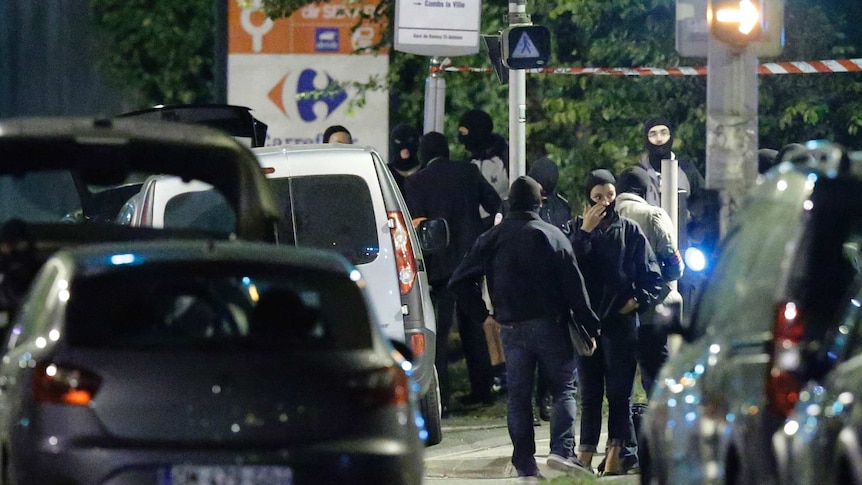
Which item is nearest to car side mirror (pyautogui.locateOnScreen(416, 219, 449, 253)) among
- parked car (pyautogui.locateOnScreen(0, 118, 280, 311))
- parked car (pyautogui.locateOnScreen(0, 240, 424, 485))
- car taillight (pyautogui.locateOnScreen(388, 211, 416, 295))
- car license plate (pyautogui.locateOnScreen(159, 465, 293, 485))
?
car taillight (pyautogui.locateOnScreen(388, 211, 416, 295))

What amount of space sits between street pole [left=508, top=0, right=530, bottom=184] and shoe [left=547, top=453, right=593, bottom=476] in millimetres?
3873

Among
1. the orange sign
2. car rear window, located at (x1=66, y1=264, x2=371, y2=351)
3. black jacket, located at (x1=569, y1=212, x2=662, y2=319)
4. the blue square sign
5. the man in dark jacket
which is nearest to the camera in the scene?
car rear window, located at (x1=66, y1=264, x2=371, y2=351)

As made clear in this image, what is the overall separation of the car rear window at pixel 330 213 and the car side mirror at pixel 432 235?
3.45 feet

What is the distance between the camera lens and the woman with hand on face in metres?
12.2

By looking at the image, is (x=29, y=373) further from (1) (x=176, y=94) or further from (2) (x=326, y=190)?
(1) (x=176, y=94)

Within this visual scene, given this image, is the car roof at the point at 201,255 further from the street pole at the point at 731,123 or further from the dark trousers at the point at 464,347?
the dark trousers at the point at 464,347

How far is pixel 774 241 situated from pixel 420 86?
17515mm

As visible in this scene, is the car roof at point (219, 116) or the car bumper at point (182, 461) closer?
the car bumper at point (182, 461)

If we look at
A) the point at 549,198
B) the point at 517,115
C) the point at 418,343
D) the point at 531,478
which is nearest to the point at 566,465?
the point at 531,478

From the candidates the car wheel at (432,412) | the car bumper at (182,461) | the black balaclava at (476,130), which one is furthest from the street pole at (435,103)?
the car bumper at (182,461)

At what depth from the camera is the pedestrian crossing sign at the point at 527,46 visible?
52.0ft

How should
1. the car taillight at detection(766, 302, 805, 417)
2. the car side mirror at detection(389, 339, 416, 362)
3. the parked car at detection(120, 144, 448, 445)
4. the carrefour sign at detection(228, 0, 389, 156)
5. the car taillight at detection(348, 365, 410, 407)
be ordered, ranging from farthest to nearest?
the carrefour sign at detection(228, 0, 389, 156)
the parked car at detection(120, 144, 448, 445)
the car side mirror at detection(389, 339, 416, 362)
the car taillight at detection(348, 365, 410, 407)
the car taillight at detection(766, 302, 805, 417)

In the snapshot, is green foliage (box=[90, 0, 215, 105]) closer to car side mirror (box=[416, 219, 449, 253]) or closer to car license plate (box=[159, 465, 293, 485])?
car side mirror (box=[416, 219, 449, 253])

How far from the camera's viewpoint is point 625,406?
1238cm
